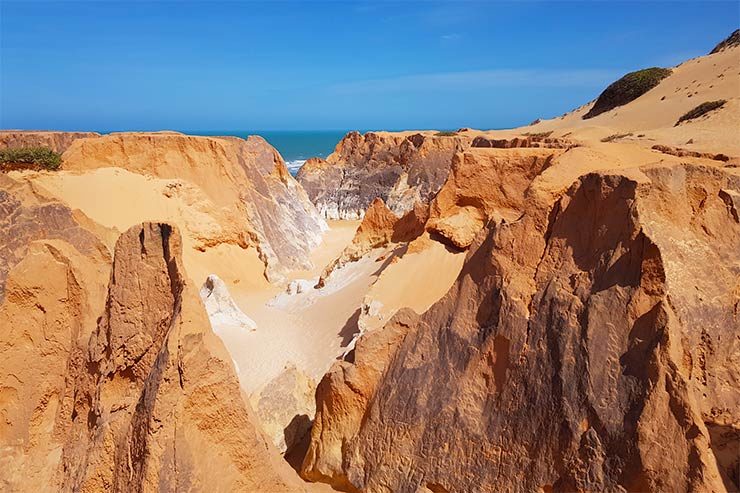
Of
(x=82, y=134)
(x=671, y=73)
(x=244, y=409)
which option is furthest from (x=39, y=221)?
(x=671, y=73)

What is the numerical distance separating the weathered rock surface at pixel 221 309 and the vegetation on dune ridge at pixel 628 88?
3249cm

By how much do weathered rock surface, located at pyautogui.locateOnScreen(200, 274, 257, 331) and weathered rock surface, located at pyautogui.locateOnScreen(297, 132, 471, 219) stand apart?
18683 millimetres

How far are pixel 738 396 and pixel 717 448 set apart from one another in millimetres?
690

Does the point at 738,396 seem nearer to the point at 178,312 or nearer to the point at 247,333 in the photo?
the point at 178,312

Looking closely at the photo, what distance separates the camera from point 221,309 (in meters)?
13.8

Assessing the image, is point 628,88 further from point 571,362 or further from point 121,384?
point 121,384

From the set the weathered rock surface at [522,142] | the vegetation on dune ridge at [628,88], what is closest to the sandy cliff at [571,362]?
the weathered rock surface at [522,142]

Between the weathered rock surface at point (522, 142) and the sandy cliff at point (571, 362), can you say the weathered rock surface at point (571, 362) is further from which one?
the weathered rock surface at point (522, 142)

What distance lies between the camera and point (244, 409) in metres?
5.07

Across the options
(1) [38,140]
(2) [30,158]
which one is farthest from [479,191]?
(1) [38,140]

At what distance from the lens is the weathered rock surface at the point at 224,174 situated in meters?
19.6

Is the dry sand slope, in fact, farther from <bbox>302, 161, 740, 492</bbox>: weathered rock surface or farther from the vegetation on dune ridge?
the vegetation on dune ridge

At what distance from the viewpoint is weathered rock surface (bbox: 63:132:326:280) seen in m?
19.6

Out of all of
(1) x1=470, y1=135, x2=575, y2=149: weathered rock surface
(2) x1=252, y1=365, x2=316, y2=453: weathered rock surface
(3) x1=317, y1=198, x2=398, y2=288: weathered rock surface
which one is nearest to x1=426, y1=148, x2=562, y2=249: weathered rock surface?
(3) x1=317, y1=198, x2=398, y2=288: weathered rock surface
